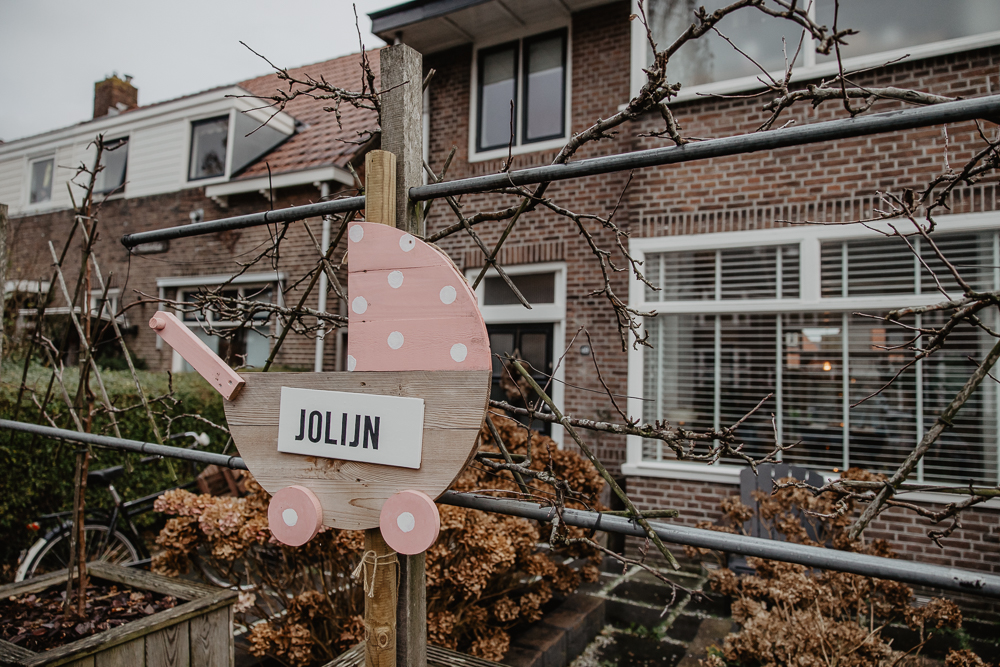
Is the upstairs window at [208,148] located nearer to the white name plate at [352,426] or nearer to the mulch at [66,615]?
the mulch at [66,615]

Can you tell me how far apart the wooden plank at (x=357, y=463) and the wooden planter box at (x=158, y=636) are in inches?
42.5

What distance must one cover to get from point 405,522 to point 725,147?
0.97m

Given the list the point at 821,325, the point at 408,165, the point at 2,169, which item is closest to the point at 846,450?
the point at 821,325

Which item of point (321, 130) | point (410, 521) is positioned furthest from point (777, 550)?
point (321, 130)

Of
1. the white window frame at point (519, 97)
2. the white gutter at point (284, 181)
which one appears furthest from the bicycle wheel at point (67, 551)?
the white gutter at point (284, 181)

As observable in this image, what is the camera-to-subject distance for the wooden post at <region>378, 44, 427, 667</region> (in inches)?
57.1

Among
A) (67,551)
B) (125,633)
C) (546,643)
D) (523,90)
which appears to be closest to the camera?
(125,633)

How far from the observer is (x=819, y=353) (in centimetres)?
528

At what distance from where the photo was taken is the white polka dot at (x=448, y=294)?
1.20m

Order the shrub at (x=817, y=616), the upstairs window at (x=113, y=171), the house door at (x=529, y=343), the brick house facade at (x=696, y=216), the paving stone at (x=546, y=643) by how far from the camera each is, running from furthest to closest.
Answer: the upstairs window at (x=113, y=171) → the house door at (x=529, y=343) → the brick house facade at (x=696, y=216) → the paving stone at (x=546, y=643) → the shrub at (x=817, y=616)

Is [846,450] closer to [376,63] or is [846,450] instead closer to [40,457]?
[40,457]

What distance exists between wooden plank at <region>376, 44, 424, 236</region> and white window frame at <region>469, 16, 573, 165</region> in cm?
557

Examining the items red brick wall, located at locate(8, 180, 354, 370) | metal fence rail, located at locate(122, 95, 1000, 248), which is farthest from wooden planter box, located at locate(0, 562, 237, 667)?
red brick wall, located at locate(8, 180, 354, 370)

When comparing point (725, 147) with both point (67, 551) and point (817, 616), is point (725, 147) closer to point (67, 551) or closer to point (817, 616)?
point (817, 616)
